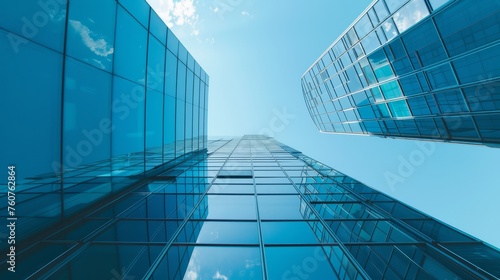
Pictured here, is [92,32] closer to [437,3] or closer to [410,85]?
[437,3]

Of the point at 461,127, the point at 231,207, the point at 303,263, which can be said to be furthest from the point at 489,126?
the point at 231,207

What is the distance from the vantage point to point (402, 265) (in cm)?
602

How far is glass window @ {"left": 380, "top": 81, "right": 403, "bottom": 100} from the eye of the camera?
1740cm

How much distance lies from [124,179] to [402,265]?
9666 mm

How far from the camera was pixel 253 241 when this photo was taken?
6.73 meters

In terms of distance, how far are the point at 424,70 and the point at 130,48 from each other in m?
15.4

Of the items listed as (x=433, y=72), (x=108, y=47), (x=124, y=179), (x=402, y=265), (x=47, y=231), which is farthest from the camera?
(x=433, y=72)

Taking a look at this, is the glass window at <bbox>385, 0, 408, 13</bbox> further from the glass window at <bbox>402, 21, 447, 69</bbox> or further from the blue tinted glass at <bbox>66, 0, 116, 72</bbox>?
the blue tinted glass at <bbox>66, 0, 116, 72</bbox>

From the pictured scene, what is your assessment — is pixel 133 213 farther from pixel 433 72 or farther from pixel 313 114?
pixel 313 114

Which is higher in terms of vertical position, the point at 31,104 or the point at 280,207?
the point at 31,104

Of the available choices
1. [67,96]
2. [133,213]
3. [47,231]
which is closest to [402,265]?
[133,213]

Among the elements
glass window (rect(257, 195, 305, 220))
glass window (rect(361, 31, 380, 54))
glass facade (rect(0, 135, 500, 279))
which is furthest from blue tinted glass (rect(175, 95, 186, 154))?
glass window (rect(361, 31, 380, 54))

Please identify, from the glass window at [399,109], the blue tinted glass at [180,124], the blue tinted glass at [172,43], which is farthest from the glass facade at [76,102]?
the glass window at [399,109]

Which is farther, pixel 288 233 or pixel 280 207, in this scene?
pixel 280 207
